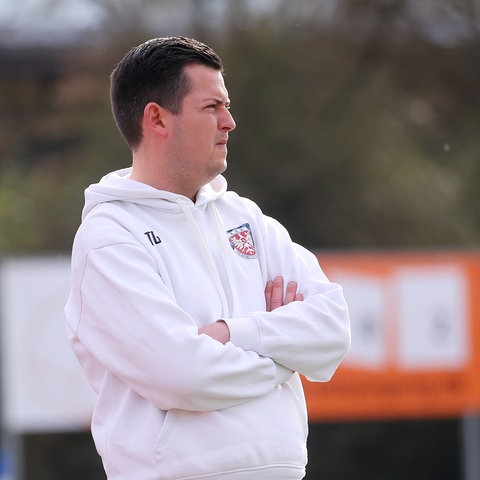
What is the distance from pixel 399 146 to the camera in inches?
509

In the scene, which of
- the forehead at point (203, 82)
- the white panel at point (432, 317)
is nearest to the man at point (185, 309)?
the forehead at point (203, 82)

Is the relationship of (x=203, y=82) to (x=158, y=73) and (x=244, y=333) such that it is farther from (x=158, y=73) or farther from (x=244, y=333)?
(x=244, y=333)

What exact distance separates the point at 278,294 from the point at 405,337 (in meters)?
7.50

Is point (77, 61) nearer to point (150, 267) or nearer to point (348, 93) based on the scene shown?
point (348, 93)

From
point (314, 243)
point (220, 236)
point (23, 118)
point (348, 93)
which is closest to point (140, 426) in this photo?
point (220, 236)

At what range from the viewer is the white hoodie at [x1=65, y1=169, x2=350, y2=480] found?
2.61m

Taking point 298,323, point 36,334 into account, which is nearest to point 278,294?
point 298,323

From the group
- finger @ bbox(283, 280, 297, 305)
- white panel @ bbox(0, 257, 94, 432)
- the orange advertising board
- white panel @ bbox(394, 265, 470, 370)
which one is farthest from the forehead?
white panel @ bbox(394, 265, 470, 370)

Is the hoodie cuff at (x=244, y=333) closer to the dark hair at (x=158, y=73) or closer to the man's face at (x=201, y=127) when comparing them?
the man's face at (x=201, y=127)

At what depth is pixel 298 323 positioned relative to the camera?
109 inches

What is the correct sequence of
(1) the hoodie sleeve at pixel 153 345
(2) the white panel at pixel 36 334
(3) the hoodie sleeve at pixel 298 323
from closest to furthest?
(1) the hoodie sleeve at pixel 153 345 → (3) the hoodie sleeve at pixel 298 323 → (2) the white panel at pixel 36 334

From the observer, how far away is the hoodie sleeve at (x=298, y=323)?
2713 millimetres

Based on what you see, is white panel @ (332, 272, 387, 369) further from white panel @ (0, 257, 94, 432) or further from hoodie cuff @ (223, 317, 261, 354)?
hoodie cuff @ (223, 317, 261, 354)

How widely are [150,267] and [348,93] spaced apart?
1069 centimetres
